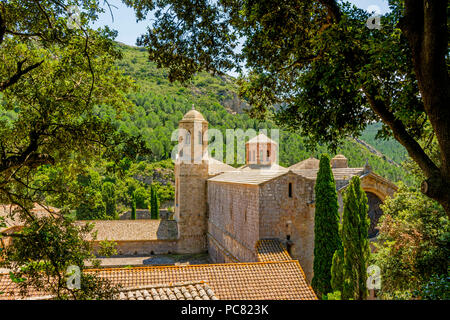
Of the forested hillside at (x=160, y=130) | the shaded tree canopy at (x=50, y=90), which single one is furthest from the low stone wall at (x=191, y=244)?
the shaded tree canopy at (x=50, y=90)

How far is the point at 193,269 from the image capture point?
427 inches

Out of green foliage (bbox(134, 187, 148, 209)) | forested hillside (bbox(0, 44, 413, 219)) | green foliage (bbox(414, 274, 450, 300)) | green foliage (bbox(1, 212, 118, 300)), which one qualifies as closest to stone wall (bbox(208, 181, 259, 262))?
green foliage (bbox(414, 274, 450, 300))

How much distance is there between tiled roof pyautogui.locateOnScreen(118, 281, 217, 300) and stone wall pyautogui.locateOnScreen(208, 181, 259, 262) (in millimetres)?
7510

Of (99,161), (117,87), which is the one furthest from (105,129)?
(117,87)

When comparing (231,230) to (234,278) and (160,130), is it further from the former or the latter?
(160,130)

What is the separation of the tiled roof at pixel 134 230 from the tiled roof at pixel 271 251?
37.3 feet

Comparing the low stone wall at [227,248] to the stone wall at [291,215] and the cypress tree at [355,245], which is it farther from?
the cypress tree at [355,245]

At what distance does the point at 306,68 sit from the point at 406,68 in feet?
8.50

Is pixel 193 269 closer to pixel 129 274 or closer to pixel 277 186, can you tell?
pixel 129 274

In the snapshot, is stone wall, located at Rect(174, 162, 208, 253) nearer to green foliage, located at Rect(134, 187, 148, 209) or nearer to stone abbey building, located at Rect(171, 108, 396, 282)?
stone abbey building, located at Rect(171, 108, 396, 282)

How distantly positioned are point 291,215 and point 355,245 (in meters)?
3.88

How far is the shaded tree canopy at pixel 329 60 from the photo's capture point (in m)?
3.62
